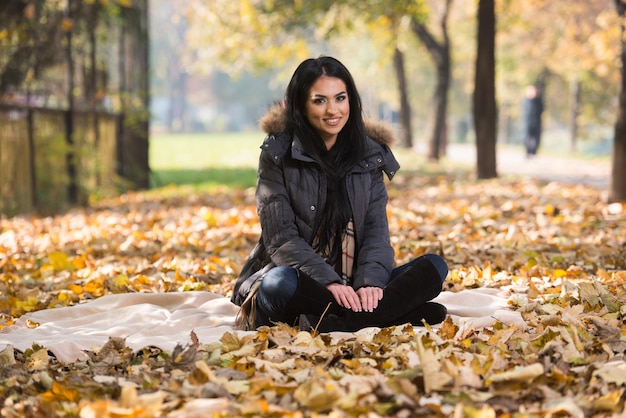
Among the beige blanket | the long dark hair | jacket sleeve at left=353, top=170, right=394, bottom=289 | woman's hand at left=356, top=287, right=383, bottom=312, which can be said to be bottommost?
the beige blanket

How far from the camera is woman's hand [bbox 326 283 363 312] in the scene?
4.60 metres

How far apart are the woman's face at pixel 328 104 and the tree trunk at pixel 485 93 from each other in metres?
9.76

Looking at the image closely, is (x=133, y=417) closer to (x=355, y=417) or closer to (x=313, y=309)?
(x=355, y=417)

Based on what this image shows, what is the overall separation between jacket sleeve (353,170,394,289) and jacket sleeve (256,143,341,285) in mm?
187

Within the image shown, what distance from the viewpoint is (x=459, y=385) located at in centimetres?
350

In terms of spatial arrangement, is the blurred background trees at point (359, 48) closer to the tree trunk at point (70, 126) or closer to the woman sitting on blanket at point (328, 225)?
the tree trunk at point (70, 126)

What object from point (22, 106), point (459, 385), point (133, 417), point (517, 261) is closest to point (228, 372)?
point (133, 417)

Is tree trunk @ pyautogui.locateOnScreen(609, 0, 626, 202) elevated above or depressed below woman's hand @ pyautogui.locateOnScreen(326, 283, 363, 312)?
above

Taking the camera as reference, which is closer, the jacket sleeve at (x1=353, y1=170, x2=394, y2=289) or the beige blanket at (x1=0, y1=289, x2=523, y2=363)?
the beige blanket at (x1=0, y1=289, x2=523, y2=363)

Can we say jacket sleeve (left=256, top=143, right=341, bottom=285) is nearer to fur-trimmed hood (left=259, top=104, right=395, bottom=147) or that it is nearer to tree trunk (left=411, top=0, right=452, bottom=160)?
fur-trimmed hood (left=259, top=104, right=395, bottom=147)

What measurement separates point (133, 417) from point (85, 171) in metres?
11.1

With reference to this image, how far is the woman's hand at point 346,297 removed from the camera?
4.60 meters

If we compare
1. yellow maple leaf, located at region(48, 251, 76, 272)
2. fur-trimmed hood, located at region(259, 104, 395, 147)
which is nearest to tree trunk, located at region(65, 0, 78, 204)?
yellow maple leaf, located at region(48, 251, 76, 272)

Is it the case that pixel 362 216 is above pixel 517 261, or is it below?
above
